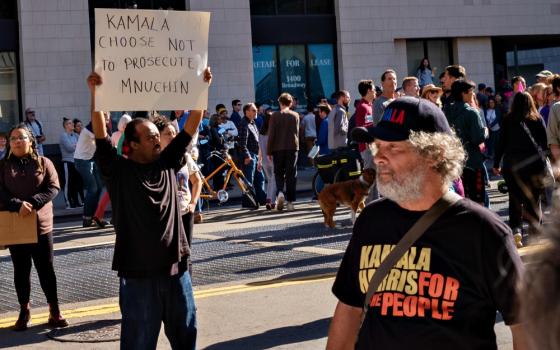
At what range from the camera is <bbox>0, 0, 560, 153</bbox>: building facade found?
26297 mm

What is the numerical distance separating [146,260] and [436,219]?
2.32 m

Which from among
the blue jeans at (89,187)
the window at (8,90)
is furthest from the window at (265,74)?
the blue jeans at (89,187)

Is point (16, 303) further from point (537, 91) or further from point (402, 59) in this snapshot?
point (402, 59)

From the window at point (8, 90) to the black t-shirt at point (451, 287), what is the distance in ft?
78.7

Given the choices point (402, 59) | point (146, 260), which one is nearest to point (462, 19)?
point (402, 59)

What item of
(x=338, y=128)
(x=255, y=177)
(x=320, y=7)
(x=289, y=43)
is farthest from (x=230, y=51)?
(x=338, y=128)

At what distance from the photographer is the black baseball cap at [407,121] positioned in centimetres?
348

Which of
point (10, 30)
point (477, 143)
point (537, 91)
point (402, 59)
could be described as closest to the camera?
point (477, 143)

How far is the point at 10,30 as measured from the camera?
26.3 meters

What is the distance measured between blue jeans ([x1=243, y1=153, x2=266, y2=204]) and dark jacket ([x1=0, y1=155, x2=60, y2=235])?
9338 millimetres

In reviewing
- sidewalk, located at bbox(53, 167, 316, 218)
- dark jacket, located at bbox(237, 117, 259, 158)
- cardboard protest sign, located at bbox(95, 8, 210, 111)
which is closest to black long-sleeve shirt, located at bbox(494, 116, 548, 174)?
cardboard protest sign, located at bbox(95, 8, 210, 111)

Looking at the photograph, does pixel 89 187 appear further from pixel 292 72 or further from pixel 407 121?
pixel 292 72

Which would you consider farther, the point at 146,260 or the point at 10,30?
the point at 10,30

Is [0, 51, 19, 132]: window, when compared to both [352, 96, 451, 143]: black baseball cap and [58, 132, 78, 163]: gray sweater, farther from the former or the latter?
[352, 96, 451, 143]: black baseball cap
